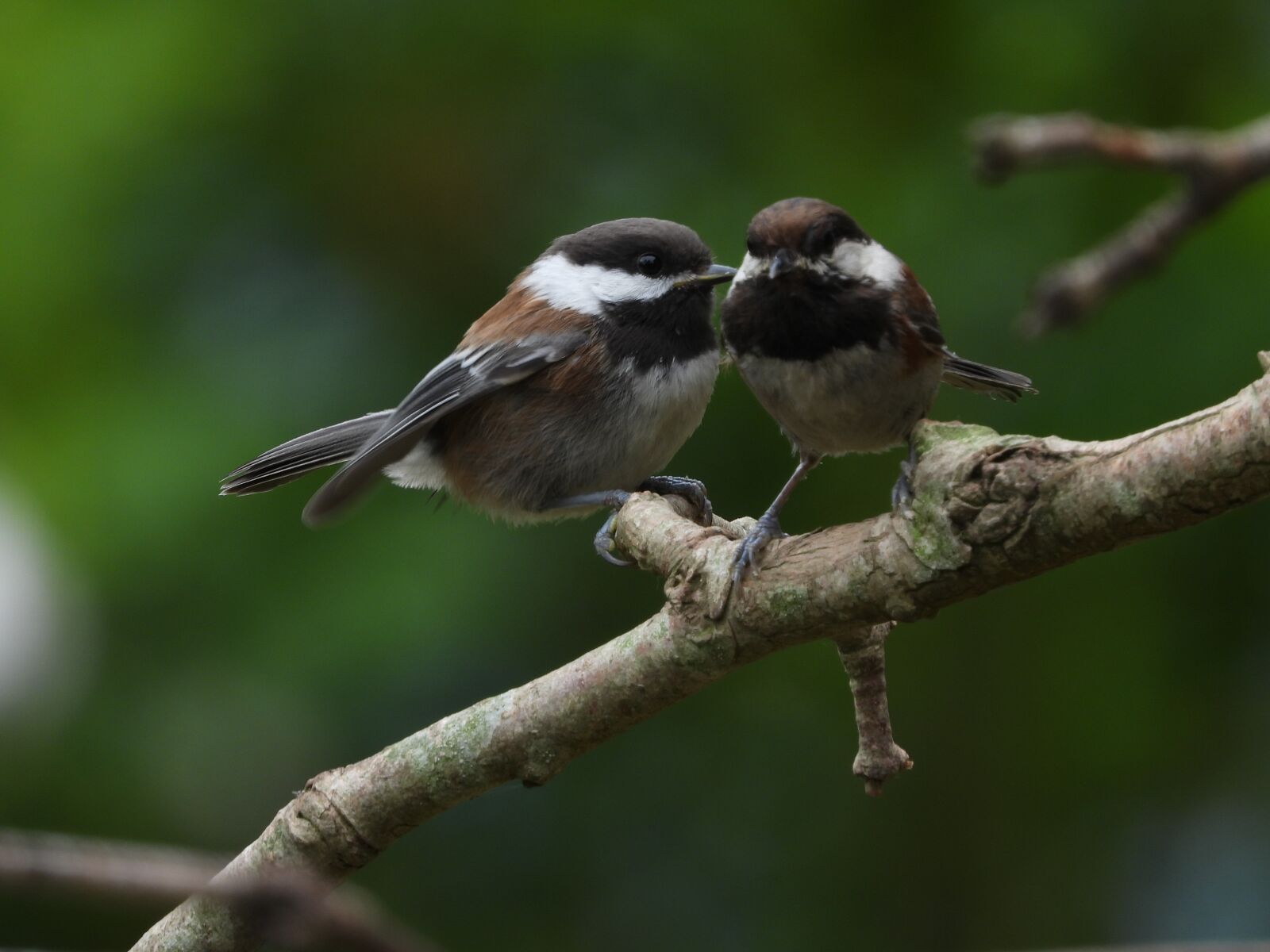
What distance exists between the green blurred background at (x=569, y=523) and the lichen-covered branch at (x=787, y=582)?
1.30 meters

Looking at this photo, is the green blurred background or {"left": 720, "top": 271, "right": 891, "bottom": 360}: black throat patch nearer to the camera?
{"left": 720, "top": 271, "right": 891, "bottom": 360}: black throat patch

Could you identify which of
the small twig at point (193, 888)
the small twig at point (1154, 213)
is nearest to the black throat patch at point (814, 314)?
the small twig at point (1154, 213)

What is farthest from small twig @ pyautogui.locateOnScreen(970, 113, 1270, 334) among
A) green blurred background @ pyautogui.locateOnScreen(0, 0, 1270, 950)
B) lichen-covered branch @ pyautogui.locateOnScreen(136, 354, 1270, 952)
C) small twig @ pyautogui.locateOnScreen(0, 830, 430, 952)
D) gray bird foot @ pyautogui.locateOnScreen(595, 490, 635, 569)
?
green blurred background @ pyautogui.locateOnScreen(0, 0, 1270, 950)

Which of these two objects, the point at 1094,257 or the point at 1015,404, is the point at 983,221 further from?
the point at 1094,257

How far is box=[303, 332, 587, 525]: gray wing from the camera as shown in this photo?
318cm

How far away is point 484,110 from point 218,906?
2.79 meters

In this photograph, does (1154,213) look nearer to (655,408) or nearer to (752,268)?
(752,268)

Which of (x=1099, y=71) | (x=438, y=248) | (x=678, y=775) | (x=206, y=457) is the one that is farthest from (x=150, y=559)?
(x=1099, y=71)

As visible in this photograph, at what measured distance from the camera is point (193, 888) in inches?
25.8

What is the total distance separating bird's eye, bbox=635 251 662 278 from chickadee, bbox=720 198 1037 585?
29.5 inches

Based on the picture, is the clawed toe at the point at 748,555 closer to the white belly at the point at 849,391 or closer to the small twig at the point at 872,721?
the small twig at the point at 872,721

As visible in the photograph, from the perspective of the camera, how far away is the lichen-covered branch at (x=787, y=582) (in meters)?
1.58

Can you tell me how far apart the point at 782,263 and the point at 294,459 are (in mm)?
1540

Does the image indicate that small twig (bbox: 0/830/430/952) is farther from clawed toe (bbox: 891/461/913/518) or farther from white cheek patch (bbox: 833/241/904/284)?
white cheek patch (bbox: 833/241/904/284)
